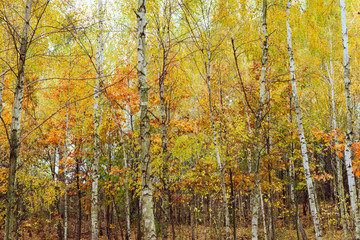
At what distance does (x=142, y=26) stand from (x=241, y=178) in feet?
24.1

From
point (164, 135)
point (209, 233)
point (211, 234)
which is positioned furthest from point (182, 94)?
point (211, 234)

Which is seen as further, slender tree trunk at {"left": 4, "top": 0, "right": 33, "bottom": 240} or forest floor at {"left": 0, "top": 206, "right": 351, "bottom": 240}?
forest floor at {"left": 0, "top": 206, "right": 351, "bottom": 240}

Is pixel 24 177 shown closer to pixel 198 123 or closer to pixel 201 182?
pixel 201 182

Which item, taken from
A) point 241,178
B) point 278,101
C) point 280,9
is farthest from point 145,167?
point 278,101

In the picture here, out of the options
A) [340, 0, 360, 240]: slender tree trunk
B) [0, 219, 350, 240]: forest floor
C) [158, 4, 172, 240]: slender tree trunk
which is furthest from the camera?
Result: [0, 219, 350, 240]: forest floor

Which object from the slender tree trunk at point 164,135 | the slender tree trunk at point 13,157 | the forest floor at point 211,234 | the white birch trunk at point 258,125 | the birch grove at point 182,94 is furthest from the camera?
the forest floor at point 211,234

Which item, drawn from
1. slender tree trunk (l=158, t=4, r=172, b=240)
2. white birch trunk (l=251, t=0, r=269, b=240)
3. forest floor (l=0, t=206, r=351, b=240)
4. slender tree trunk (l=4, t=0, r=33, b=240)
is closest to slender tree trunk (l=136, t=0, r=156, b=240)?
slender tree trunk (l=4, t=0, r=33, b=240)

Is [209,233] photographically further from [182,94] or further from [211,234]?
[182,94]

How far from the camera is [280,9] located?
630 centimetres

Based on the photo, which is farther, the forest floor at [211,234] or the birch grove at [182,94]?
the forest floor at [211,234]

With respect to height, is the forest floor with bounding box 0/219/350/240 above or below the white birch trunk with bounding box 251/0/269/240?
below

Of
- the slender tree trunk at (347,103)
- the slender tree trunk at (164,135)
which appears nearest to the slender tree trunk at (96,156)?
the slender tree trunk at (164,135)

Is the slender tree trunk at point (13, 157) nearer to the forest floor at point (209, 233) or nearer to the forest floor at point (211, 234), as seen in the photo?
the forest floor at point (209, 233)

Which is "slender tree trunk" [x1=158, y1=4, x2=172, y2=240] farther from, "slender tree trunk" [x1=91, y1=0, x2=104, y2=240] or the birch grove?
"slender tree trunk" [x1=91, y1=0, x2=104, y2=240]
